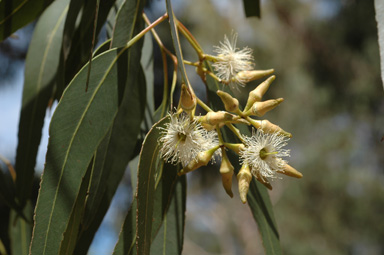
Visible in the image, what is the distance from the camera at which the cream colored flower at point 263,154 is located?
0.62m

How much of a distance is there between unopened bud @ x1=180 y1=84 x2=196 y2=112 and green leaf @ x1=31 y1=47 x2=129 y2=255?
176 millimetres

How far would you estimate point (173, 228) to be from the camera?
83 cm

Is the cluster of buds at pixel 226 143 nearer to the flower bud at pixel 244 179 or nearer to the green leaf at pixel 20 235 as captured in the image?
the flower bud at pixel 244 179

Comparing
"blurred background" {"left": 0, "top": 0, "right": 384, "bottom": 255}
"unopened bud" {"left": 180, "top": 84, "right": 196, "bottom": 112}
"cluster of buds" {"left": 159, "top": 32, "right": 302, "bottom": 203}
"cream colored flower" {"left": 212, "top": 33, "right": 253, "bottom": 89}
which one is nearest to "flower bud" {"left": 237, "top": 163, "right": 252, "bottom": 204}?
"cluster of buds" {"left": 159, "top": 32, "right": 302, "bottom": 203}

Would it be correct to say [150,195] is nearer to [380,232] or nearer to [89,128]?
[89,128]

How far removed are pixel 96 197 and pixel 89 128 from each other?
0.11 metres

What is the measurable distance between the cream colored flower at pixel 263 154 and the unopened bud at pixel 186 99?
0.10 meters

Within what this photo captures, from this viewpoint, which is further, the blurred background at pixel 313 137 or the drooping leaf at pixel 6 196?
the blurred background at pixel 313 137

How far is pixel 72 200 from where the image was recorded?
659 mm

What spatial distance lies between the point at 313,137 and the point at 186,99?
10193 mm

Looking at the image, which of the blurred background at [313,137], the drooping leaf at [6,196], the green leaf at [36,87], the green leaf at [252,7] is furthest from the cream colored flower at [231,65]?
the blurred background at [313,137]

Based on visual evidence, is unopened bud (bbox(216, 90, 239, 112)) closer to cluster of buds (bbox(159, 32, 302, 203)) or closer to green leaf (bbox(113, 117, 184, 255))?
cluster of buds (bbox(159, 32, 302, 203))

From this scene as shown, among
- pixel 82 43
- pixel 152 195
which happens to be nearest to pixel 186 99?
pixel 152 195

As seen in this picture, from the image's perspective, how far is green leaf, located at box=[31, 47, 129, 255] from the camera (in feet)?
2.12
